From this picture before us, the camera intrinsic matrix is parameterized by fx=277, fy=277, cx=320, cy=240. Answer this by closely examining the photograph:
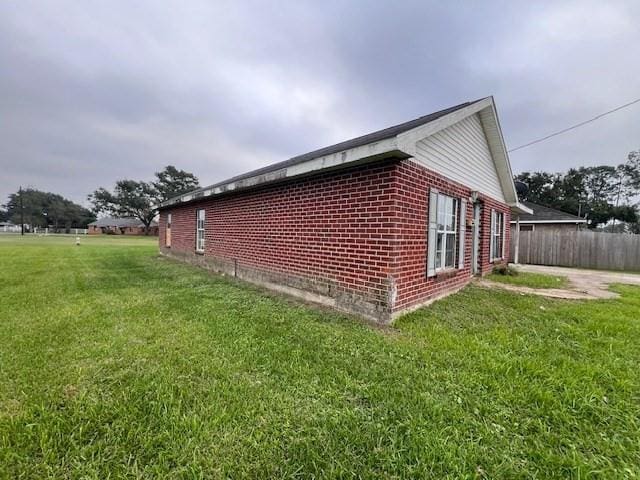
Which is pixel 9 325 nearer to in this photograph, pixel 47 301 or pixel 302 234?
pixel 47 301

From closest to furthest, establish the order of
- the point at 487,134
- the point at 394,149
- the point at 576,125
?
1. the point at 394,149
2. the point at 487,134
3. the point at 576,125

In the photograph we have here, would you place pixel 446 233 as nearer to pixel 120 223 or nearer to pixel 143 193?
pixel 143 193

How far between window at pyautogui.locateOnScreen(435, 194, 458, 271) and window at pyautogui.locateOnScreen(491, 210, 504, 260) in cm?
354

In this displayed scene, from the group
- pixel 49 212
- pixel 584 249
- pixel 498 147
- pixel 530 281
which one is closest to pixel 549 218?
pixel 584 249

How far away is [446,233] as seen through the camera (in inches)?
222

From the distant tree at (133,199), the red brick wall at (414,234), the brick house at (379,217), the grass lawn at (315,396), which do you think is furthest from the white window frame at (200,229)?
the distant tree at (133,199)

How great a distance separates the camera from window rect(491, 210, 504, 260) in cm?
870

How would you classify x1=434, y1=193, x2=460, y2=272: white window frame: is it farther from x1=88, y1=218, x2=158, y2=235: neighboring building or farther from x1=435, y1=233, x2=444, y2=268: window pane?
x1=88, y1=218, x2=158, y2=235: neighboring building

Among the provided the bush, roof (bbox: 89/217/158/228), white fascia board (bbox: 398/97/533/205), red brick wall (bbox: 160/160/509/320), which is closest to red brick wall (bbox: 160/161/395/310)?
red brick wall (bbox: 160/160/509/320)

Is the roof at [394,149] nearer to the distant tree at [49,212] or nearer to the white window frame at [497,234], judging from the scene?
the white window frame at [497,234]

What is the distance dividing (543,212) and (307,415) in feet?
73.4

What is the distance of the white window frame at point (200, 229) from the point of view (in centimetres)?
996

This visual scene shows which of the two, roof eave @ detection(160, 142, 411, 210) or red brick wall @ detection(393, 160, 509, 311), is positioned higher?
roof eave @ detection(160, 142, 411, 210)

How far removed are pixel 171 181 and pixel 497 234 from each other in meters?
67.7
